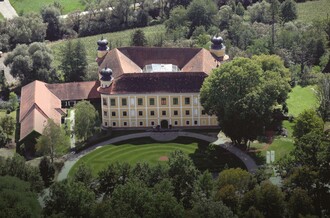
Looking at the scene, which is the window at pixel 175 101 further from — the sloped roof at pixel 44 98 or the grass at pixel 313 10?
the grass at pixel 313 10

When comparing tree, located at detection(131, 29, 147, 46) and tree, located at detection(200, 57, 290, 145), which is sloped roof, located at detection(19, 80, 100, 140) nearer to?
tree, located at detection(131, 29, 147, 46)

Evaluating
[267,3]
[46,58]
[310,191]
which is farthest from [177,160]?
[267,3]

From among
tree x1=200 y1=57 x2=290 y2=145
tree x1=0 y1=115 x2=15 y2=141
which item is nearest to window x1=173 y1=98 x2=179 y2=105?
tree x1=200 y1=57 x2=290 y2=145

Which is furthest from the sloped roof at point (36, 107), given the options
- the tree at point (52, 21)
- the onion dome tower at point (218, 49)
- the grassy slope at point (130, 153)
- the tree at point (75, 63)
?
the tree at point (52, 21)

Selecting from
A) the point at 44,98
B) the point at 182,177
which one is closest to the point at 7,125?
the point at 44,98

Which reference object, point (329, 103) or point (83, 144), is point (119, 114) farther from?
point (329, 103)
